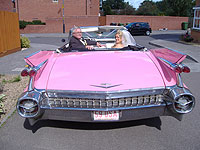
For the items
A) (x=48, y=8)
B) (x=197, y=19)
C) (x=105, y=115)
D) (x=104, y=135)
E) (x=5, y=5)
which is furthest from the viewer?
(x=48, y=8)

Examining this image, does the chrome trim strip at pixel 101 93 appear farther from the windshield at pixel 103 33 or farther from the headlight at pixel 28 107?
the windshield at pixel 103 33

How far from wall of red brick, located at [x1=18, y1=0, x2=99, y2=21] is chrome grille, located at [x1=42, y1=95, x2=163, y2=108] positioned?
38264 mm

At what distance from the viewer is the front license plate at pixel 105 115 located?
3.24 m

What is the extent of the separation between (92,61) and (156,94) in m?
1.17

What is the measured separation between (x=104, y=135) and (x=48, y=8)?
Answer: 39266 millimetres

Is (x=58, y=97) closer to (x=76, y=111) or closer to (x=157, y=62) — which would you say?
(x=76, y=111)

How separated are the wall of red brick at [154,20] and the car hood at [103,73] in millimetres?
36355

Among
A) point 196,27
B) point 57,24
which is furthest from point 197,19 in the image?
point 57,24

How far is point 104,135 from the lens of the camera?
12.3 feet

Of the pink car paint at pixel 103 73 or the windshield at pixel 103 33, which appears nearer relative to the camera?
the pink car paint at pixel 103 73

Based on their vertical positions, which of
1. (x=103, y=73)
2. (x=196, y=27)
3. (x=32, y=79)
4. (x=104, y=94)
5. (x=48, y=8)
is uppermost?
(x=48, y=8)

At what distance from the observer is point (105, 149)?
3375mm

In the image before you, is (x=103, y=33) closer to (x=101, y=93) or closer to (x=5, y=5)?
(x=101, y=93)

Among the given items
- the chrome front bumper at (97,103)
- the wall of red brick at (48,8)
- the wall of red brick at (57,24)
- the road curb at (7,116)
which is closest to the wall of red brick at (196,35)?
the chrome front bumper at (97,103)
